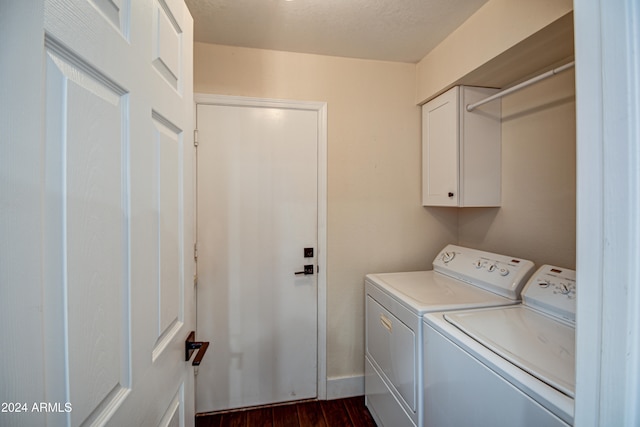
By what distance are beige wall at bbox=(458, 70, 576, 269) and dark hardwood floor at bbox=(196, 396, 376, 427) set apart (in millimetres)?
1507

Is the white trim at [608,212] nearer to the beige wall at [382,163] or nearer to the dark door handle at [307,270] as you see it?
the beige wall at [382,163]

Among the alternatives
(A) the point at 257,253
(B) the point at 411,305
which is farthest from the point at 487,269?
(A) the point at 257,253

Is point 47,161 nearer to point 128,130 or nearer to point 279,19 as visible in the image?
point 128,130

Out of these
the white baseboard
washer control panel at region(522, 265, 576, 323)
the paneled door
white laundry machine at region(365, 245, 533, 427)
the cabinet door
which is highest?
the cabinet door

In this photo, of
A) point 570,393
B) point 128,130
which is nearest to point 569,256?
point 570,393

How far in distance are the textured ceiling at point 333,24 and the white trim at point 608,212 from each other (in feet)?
4.30

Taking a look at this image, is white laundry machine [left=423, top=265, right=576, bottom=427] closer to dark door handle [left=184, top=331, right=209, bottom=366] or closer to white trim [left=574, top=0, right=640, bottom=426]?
white trim [left=574, top=0, right=640, bottom=426]

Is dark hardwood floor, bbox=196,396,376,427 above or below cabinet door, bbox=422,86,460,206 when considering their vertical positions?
below

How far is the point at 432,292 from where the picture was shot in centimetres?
148

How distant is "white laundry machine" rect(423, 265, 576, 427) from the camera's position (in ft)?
2.47

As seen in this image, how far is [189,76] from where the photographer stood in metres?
0.97

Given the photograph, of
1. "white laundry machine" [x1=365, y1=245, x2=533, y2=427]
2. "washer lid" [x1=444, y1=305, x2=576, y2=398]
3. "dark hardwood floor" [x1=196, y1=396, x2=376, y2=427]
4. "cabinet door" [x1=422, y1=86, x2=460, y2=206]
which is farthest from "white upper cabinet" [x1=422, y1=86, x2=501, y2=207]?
"dark hardwood floor" [x1=196, y1=396, x2=376, y2=427]

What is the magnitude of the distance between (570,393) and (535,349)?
0.77 feet

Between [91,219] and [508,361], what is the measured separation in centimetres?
123
